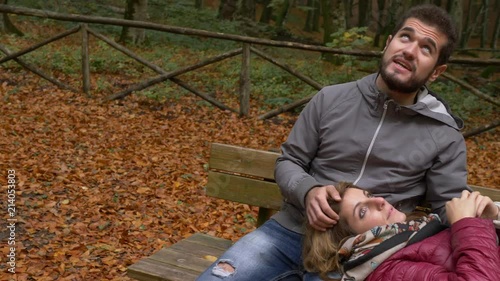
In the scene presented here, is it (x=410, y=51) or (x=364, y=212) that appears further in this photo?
(x=410, y=51)

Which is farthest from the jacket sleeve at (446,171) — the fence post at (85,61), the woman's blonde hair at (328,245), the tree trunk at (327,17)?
the tree trunk at (327,17)

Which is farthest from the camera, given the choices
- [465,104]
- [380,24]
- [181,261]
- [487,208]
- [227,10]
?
[380,24]

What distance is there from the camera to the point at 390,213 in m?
2.74

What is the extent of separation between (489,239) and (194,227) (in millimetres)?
3740

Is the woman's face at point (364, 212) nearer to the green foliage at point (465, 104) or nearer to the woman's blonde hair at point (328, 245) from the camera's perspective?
the woman's blonde hair at point (328, 245)

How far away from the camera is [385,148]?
3.03m

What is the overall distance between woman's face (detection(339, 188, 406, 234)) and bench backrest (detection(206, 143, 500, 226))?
911 millimetres

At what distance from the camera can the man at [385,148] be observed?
2990mm

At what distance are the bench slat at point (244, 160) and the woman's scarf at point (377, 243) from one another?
3.40 ft

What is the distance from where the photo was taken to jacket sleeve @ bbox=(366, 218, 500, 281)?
87.8 inches

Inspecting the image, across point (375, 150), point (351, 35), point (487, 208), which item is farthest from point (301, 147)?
point (351, 35)

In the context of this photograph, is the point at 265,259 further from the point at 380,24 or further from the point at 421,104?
the point at 380,24

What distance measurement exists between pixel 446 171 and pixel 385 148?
316 mm

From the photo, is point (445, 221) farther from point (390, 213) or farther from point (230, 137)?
point (230, 137)
